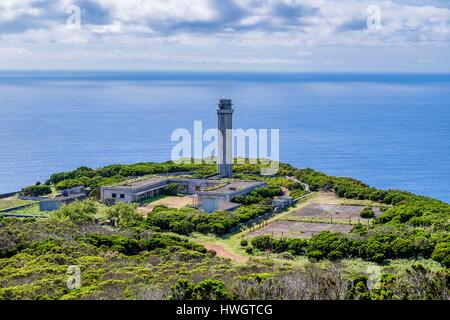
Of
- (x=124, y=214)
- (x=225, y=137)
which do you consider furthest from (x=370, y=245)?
(x=225, y=137)

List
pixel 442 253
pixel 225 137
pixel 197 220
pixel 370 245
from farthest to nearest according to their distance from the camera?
pixel 225 137 < pixel 197 220 < pixel 370 245 < pixel 442 253

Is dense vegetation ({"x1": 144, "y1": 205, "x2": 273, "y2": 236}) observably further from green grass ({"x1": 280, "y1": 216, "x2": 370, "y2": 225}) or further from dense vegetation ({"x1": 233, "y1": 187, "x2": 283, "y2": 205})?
dense vegetation ({"x1": 233, "y1": 187, "x2": 283, "y2": 205})

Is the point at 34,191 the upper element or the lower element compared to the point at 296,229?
upper

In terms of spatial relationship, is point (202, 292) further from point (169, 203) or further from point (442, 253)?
point (169, 203)

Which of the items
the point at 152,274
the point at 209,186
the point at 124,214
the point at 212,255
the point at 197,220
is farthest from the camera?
the point at 209,186

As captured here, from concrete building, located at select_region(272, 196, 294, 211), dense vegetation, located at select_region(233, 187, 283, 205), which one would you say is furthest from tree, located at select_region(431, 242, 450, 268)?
dense vegetation, located at select_region(233, 187, 283, 205)
